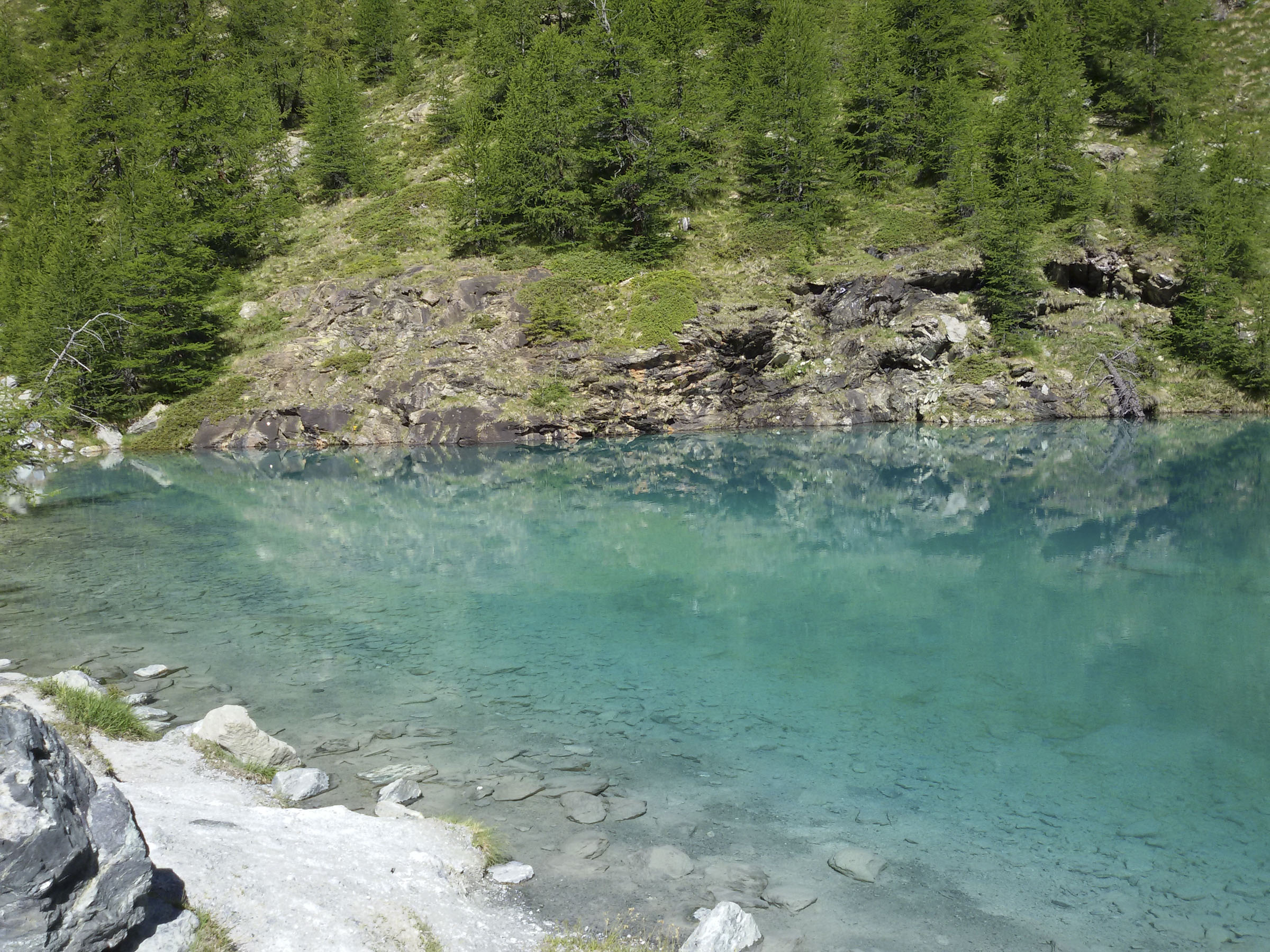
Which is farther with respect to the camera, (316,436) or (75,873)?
(316,436)

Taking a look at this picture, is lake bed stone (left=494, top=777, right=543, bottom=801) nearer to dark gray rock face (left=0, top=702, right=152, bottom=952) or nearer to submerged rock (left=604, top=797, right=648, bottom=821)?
submerged rock (left=604, top=797, right=648, bottom=821)

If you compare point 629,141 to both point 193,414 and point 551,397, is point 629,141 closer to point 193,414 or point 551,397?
point 551,397

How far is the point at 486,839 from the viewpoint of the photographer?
22.0ft

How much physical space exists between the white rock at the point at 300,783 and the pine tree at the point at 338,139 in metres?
58.0

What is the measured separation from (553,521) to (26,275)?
48032 mm

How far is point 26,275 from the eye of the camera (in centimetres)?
4850

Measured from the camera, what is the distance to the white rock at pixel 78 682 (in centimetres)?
934

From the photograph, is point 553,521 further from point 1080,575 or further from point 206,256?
point 206,256

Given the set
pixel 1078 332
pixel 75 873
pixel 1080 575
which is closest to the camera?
pixel 75 873

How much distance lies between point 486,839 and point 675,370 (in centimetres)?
3763

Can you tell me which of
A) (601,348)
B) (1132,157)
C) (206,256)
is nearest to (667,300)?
(601,348)

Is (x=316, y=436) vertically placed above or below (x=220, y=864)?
below

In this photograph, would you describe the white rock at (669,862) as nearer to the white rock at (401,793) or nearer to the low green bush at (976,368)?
the white rock at (401,793)

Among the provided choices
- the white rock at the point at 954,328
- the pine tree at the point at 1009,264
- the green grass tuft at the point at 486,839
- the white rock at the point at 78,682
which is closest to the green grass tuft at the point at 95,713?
the white rock at the point at 78,682
